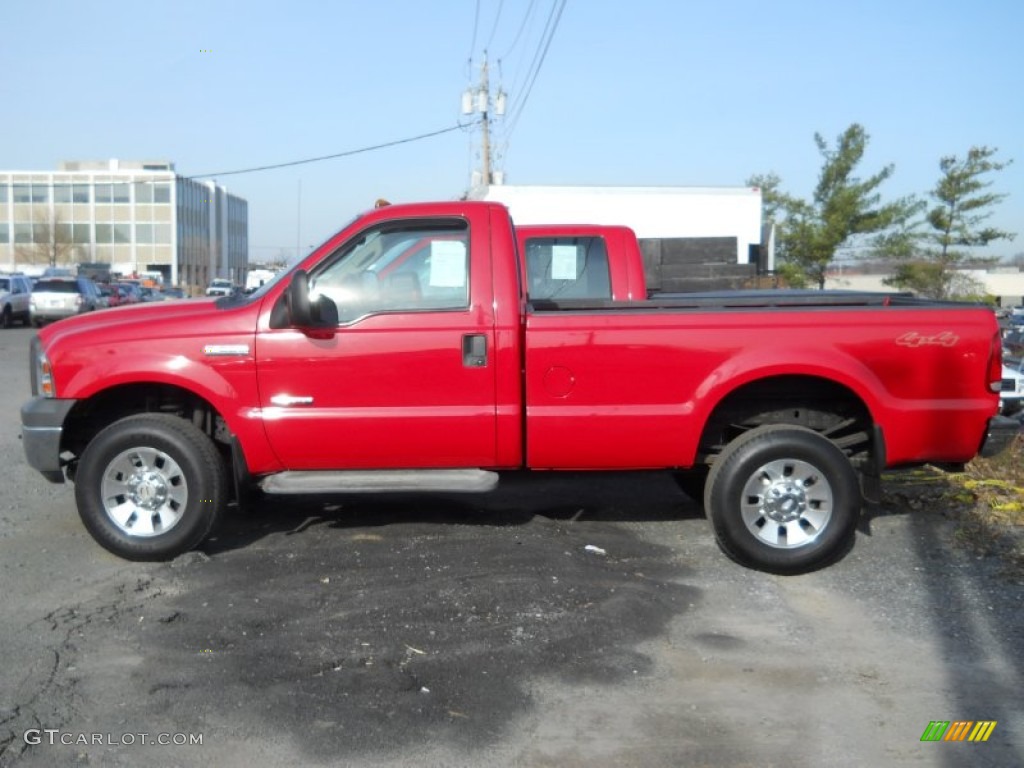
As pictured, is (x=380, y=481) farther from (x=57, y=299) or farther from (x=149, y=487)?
(x=57, y=299)

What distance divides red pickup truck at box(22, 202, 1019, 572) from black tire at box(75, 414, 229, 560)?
0.01m

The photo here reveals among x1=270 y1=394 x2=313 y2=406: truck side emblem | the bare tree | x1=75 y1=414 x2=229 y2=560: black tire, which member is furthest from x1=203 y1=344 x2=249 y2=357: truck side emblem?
the bare tree

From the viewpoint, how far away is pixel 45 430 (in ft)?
19.4

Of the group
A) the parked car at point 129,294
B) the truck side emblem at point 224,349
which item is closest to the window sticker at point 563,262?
the truck side emblem at point 224,349

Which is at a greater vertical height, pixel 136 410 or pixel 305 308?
pixel 305 308

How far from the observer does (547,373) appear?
5.84 meters

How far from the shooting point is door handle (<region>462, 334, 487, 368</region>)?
5.85 meters

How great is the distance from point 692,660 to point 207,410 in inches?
127

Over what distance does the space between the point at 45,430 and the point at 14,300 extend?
30215 millimetres

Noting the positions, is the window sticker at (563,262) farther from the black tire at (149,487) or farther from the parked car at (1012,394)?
the parked car at (1012,394)

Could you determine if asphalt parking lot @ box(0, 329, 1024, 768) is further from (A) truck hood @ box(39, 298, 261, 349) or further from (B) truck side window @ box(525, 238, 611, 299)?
(B) truck side window @ box(525, 238, 611, 299)

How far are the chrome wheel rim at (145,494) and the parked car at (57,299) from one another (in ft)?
95.4

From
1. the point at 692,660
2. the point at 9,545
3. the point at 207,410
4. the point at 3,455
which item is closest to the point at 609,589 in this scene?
the point at 692,660

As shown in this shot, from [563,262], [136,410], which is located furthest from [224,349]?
[563,262]
